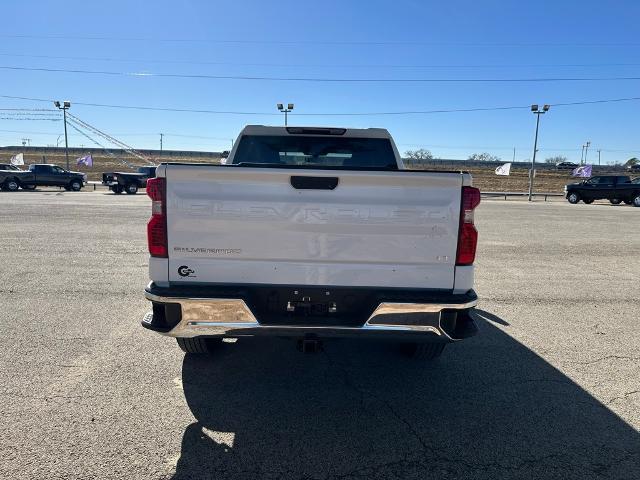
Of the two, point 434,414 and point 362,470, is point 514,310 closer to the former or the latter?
point 434,414

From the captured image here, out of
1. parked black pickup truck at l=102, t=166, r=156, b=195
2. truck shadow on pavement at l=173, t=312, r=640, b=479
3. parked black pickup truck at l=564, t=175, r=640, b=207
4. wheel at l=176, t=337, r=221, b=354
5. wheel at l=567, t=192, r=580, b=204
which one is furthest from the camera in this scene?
wheel at l=567, t=192, r=580, b=204

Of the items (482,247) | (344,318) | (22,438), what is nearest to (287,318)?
(344,318)

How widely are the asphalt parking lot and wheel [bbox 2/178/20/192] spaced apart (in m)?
27.6

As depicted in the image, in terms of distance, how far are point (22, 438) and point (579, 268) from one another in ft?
28.9

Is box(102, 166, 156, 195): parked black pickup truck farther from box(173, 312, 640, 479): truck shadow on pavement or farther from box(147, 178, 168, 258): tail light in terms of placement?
box(147, 178, 168, 258): tail light

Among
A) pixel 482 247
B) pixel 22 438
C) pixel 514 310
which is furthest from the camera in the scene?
pixel 482 247

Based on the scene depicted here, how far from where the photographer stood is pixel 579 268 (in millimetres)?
8234

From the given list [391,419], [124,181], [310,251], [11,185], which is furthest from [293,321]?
[11,185]

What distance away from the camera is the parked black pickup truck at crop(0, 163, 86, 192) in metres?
27.9

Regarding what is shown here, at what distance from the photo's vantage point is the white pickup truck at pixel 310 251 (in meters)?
2.81

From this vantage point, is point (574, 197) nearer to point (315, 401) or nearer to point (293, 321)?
point (315, 401)

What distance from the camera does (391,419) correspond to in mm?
3027

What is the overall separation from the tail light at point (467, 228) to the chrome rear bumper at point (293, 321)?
29 centimetres

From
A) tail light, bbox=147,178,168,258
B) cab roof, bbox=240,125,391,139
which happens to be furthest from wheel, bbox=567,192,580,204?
tail light, bbox=147,178,168,258
